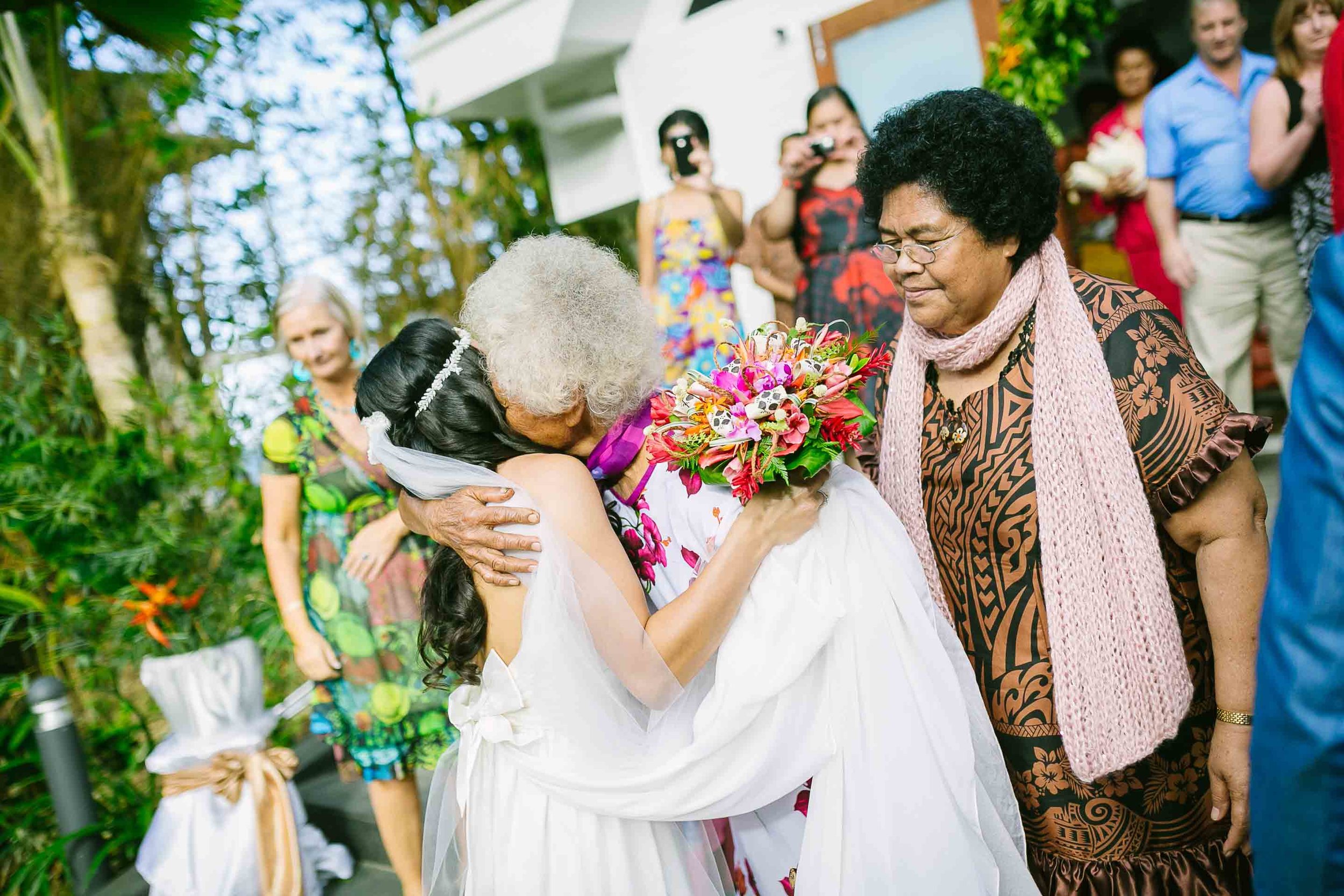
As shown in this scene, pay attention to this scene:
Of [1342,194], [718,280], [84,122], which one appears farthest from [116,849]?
[84,122]

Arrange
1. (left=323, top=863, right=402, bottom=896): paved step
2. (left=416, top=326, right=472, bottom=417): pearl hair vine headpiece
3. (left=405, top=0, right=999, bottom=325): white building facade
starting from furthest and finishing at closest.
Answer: (left=405, top=0, right=999, bottom=325): white building facade → (left=323, top=863, right=402, bottom=896): paved step → (left=416, top=326, right=472, bottom=417): pearl hair vine headpiece

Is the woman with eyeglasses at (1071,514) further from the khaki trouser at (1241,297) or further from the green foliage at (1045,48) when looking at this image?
the green foliage at (1045,48)

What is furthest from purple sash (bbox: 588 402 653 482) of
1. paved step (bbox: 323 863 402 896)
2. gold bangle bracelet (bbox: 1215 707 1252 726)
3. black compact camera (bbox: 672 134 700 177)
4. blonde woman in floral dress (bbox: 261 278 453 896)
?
black compact camera (bbox: 672 134 700 177)

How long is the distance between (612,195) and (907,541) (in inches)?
274

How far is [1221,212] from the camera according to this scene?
4.15 metres

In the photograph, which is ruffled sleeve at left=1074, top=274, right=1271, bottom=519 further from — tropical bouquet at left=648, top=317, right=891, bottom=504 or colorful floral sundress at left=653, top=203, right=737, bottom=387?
colorful floral sundress at left=653, top=203, right=737, bottom=387

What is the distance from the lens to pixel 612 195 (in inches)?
327

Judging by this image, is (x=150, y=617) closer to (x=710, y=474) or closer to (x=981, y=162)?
(x=710, y=474)

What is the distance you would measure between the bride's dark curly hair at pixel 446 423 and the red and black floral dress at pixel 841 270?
257 centimetres

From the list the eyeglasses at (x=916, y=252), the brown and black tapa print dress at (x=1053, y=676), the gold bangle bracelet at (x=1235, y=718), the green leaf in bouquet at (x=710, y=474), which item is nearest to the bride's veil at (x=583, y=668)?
the green leaf in bouquet at (x=710, y=474)

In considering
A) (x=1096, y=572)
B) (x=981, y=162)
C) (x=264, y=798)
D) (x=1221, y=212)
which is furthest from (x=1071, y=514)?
(x=264, y=798)

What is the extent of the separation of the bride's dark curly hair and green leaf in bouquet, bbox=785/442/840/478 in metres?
0.64

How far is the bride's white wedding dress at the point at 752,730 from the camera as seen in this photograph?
1773mm

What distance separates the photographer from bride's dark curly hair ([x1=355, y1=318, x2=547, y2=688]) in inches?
80.2
